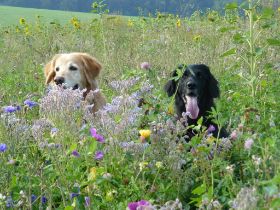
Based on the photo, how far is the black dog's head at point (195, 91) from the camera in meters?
5.28

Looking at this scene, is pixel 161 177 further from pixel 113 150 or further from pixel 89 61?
pixel 89 61

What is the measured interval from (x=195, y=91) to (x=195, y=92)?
0.04 ft

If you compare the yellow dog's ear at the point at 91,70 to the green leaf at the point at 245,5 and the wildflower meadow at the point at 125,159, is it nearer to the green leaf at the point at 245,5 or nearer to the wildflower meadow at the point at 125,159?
the green leaf at the point at 245,5

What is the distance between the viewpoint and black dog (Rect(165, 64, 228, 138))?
17.3 feet

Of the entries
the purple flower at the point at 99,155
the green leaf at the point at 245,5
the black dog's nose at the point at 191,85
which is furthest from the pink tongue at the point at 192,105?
the purple flower at the point at 99,155

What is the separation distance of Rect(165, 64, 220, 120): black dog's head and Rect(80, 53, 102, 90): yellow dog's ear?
3.79 ft

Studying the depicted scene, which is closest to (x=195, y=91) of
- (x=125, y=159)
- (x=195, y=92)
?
(x=195, y=92)

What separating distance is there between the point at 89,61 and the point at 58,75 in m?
0.54

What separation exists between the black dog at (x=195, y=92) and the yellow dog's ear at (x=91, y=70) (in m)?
1.16

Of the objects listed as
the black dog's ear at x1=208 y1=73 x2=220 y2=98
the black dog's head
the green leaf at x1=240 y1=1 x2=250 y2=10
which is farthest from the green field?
the green leaf at x1=240 y1=1 x2=250 y2=10

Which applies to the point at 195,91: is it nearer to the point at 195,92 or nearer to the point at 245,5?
the point at 195,92

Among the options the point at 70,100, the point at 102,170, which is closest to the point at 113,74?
the point at 70,100

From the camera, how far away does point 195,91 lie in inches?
208

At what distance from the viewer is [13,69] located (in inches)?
316
